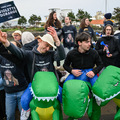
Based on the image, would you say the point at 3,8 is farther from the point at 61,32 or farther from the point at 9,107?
the point at 61,32

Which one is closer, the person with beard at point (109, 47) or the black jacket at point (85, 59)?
the black jacket at point (85, 59)

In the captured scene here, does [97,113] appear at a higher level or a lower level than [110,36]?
lower

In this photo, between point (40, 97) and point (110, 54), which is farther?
point (110, 54)

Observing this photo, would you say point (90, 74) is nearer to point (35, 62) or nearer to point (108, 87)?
point (108, 87)

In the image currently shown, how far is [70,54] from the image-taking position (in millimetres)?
2201

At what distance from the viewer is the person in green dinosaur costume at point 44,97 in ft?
4.96

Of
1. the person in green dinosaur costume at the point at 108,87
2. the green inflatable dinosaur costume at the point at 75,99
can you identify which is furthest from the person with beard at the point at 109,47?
the green inflatable dinosaur costume at the point at 75,99

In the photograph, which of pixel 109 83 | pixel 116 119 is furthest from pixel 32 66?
pixel 116 119

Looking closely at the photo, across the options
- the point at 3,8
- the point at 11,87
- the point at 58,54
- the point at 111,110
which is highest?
the point at 3,8

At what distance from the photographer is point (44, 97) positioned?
4.99 feet

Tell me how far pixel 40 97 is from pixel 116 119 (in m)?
1.14

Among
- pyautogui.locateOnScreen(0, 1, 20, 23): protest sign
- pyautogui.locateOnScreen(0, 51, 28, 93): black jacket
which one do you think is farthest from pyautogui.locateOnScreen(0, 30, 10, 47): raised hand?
pyautogui.locateOnScreen(0, 1, 20, 23): protest sign

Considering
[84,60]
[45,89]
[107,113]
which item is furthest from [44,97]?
[107,113]

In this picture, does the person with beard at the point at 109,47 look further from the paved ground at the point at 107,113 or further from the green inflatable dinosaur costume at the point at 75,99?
the green inflatable dinosaur costume at the point at 75,99
